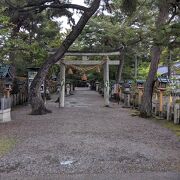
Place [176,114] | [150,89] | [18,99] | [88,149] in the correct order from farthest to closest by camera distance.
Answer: [18,99] → [150,89] → [176,114] → [88,149]

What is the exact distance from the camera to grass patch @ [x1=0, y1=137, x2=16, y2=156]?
8.65 metres

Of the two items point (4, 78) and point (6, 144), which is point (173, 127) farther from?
point (4, 78)

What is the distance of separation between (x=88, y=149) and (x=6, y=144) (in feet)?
7.23

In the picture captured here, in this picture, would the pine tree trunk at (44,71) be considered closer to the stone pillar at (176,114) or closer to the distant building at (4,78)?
the distant building at (4,78)

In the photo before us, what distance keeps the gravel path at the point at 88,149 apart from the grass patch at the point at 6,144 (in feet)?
0.56

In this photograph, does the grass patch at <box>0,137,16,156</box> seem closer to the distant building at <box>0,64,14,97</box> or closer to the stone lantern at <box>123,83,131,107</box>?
the distant building at <box>0,64,14,97</box>

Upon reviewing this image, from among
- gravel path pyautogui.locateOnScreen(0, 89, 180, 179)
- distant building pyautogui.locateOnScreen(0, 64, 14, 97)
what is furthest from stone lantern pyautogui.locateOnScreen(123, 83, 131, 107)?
gravel path pyautogui.locateOnScreen(0, 89, 180, 179)

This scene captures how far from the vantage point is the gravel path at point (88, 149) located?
7.00 meters

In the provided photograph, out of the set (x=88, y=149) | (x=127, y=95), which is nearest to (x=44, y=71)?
(x=127, y=95)

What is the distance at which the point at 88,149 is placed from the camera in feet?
29.3

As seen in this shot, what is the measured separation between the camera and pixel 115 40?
30.2 metres

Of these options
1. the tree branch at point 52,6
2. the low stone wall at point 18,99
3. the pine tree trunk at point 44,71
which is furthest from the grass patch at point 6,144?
the low stone wall at point 18,99

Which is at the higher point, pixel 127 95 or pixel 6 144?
pixel 127 95

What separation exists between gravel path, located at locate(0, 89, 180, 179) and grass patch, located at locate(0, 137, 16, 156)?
17 centimetres
